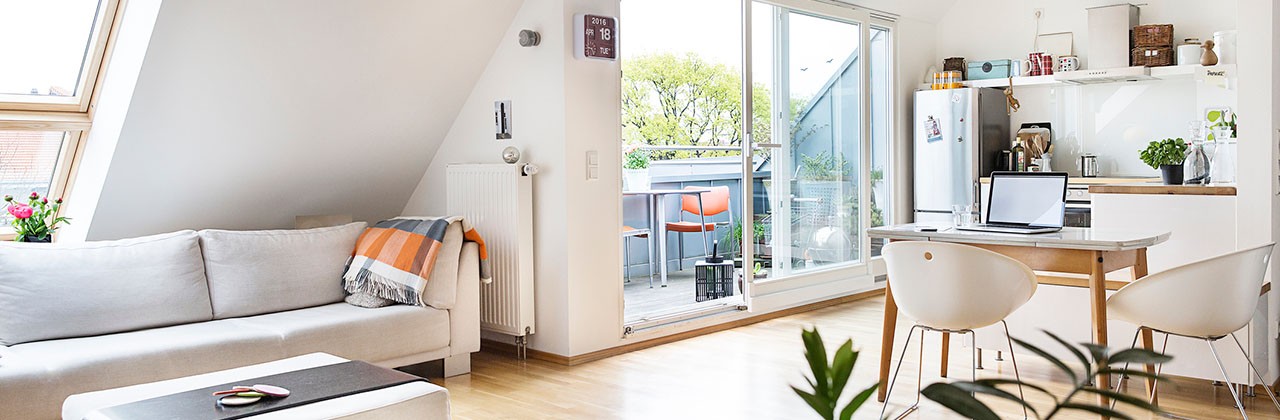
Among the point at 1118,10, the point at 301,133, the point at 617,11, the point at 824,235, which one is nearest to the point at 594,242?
the point at 617,11

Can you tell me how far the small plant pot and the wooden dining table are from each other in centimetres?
47

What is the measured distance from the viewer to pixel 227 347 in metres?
3.71

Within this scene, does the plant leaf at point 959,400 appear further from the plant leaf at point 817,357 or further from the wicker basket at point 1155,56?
the wicker basket at point 1155,56

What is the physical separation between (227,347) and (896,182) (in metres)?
4.81

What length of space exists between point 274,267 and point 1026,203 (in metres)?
3.19

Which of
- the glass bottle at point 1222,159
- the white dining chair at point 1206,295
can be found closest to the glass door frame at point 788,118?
the glass bottle at point 1222,159

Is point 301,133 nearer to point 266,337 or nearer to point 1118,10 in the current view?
point 266,337

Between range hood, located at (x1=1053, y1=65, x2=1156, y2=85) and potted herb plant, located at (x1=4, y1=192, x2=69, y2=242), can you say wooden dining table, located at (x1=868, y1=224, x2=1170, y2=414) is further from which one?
potted herb plant, located at (x1=4, y1=192, x2=69, y2=242)

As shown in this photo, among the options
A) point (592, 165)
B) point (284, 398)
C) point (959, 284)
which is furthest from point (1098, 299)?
point (284, 398)

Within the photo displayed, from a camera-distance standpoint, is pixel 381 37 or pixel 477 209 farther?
pixel 477 209

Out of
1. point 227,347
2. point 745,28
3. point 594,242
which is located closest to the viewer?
point 227,347

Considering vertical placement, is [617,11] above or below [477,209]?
above

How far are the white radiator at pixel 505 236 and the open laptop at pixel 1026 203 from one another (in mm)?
2044

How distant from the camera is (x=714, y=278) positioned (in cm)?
656
